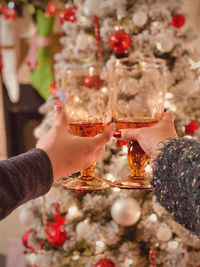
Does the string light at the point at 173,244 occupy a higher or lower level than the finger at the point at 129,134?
lower

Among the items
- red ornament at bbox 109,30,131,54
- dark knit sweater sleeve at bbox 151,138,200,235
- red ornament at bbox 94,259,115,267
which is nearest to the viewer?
dark knit sweater sleeve at bbox 151,138,200,235

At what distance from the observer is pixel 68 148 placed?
0.77 metres

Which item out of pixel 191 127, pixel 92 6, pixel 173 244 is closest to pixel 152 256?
pixel 173 244

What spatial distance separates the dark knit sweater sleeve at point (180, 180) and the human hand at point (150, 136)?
0.15ft

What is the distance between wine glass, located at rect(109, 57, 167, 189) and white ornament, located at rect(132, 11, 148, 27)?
0.82 m

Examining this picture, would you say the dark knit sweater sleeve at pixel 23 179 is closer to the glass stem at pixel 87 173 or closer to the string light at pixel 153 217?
the glass stem at pixel 87 173

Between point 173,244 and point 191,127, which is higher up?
point 191,127

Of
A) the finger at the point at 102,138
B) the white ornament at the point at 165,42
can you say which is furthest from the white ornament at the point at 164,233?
the finger at the point at 102,138

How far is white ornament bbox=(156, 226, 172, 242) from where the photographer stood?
5.20 feet

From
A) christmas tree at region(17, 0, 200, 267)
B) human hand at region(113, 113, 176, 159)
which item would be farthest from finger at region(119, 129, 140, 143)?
christmas tree at region(17, 0, 200, 267)

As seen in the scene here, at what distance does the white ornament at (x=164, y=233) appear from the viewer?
1586 millimetres

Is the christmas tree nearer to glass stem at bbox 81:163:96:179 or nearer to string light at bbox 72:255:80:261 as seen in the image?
string light at bbox 72:255:80:261

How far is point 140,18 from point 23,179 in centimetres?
113

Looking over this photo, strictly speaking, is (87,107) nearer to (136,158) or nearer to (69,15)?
(136,158)
